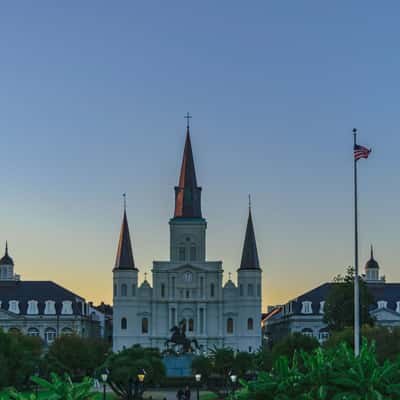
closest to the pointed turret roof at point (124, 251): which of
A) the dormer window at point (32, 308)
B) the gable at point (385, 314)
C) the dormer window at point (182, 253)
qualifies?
the dormer window at point (182, 253)

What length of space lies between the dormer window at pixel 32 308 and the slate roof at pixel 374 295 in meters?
33.1

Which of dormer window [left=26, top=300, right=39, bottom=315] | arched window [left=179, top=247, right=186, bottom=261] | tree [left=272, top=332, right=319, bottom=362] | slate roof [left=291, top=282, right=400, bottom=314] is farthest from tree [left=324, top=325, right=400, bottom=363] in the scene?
dormer window [left=26, top=300, right=39, bottom=315]

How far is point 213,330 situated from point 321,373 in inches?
4179

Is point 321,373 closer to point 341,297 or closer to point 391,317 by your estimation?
point 341,297

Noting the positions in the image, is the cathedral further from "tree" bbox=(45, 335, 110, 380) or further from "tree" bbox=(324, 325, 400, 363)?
"tree" bbox=(324, 325, 400, 363)

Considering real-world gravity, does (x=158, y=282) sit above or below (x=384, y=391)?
above

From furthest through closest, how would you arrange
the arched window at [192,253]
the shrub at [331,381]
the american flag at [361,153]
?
the arched window at [192,253] < the american flag at [361,153] < the shrub at [331,381]

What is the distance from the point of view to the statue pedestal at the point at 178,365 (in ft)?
320

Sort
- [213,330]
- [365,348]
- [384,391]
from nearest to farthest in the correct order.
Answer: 1. [384,391]
2. [365,348]
3. [213,330]

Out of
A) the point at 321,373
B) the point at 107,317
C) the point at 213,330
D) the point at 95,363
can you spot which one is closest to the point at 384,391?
the point at 321,373

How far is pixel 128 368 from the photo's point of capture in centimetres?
6669

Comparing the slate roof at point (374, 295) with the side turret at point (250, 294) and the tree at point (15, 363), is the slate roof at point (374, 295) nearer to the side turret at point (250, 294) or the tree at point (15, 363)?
the side turret at point (250, 294)

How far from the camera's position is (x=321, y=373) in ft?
94.2

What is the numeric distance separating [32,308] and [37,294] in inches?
116
